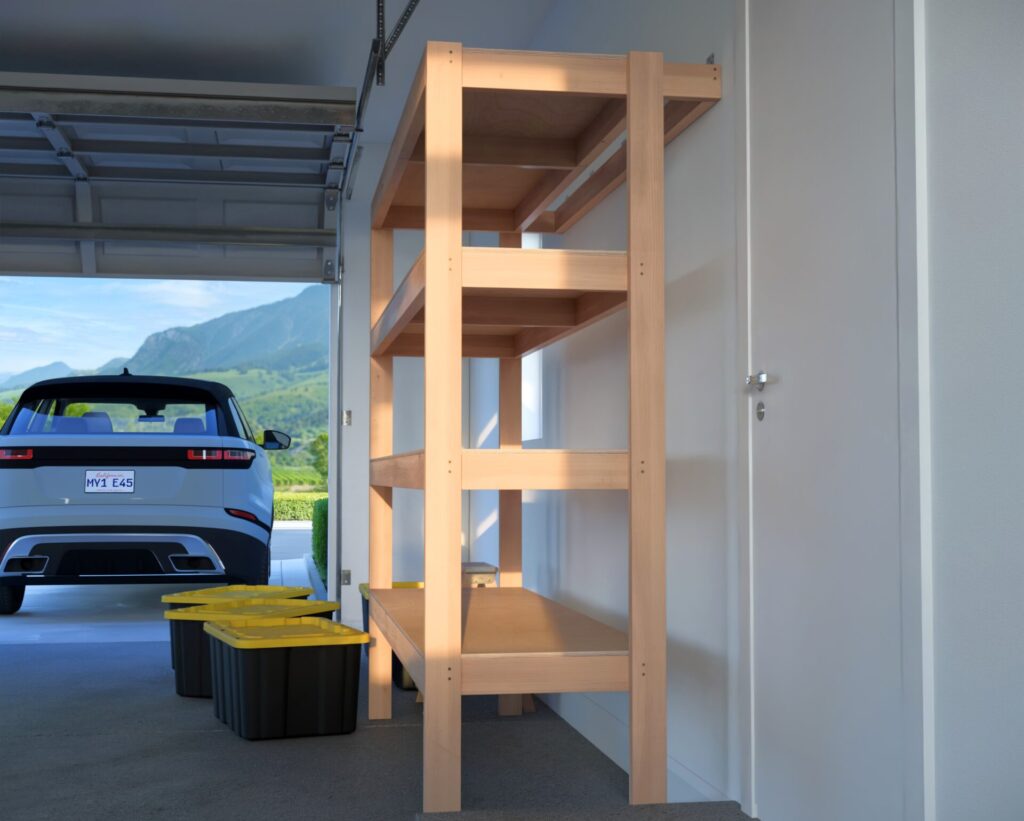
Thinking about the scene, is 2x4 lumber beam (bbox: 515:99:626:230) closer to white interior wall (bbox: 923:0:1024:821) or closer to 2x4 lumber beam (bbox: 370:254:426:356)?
2x4 lumber beam (bbox: 370:254:426:356)

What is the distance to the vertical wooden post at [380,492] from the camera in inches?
188

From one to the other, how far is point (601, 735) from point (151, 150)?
554 cm

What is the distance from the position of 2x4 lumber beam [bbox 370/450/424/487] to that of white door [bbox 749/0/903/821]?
3.02ft

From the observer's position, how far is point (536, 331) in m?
4.71

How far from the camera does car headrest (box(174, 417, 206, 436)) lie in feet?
23.5

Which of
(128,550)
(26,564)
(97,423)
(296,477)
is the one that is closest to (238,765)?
(128,550)

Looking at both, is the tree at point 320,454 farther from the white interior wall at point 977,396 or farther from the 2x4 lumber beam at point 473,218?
the white interior wall at point 977,396

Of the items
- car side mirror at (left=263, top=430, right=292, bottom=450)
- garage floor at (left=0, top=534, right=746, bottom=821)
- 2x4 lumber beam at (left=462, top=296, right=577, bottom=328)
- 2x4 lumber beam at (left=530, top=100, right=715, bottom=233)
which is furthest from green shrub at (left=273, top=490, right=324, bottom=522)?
2x4 lumber beam at (left=462, top=296, right=577, bottom=328)

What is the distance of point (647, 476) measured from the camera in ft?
9.49

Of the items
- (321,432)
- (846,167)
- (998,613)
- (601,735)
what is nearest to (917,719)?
(998,613)

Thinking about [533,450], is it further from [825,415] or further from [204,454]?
[204,454]

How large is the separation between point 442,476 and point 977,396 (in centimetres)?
129

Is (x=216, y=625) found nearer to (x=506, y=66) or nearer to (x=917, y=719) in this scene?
(x=506, y=66)

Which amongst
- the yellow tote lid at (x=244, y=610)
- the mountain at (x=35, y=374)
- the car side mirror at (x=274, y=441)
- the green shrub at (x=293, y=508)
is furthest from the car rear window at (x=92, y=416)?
the mountain at (x=35, y=374)
